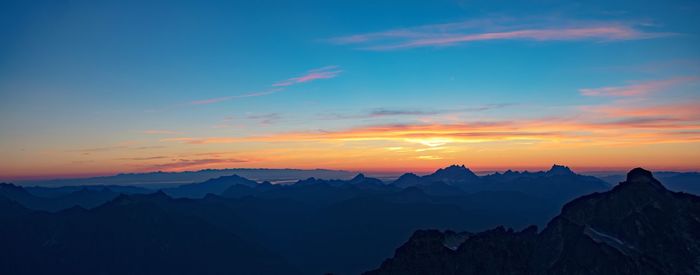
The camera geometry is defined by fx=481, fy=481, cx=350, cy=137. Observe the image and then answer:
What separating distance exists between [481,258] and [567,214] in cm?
3818

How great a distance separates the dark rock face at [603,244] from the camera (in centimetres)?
16500

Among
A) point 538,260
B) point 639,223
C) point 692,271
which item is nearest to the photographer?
point 692,271

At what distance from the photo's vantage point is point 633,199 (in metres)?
183

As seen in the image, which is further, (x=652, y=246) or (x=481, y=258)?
(x=481, y=258)

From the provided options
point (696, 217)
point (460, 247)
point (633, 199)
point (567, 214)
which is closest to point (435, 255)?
point (460, 247)

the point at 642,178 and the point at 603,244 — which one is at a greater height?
the point at 642,178

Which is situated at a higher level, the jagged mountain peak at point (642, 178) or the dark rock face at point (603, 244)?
the jagged mountain peak at point (642, 178)

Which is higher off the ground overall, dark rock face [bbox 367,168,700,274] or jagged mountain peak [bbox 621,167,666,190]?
jagged mountain peak [bbox 621,167,666,190]

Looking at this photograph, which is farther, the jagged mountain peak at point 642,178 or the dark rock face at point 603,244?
the jagged mountain peak at point 642,178

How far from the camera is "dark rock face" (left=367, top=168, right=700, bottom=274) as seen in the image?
541 feet

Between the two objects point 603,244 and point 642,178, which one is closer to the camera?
point 603,244

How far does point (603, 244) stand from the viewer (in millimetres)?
167875

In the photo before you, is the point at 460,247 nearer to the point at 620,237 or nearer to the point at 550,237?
the point at 550,237

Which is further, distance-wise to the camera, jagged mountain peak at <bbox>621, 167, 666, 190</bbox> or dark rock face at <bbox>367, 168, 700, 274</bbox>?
jagged mountain peak at <bbox>621, 167, 666, 190</bbox>
